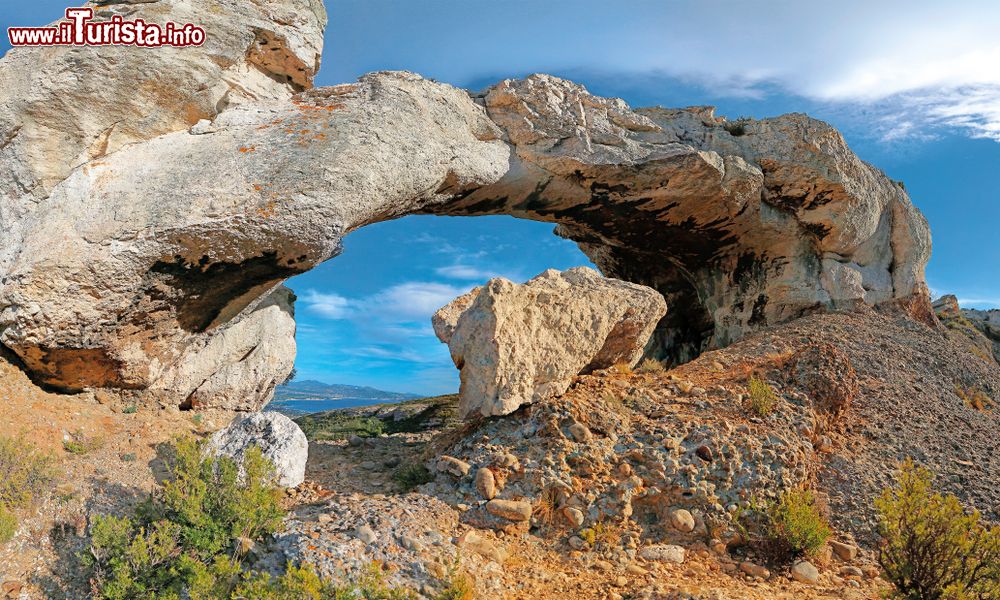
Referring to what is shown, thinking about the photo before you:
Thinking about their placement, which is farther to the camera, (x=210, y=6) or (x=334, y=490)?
(x=210, y=6)

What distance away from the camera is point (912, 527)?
549 cm

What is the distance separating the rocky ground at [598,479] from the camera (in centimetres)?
576

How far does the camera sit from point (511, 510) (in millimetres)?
6762

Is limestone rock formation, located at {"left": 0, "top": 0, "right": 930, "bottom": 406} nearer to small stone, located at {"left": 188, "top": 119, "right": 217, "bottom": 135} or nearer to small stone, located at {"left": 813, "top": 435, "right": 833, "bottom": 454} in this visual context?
small stone, located at {"left": 188, "top": 119, "right": 217, "bottom": 135}

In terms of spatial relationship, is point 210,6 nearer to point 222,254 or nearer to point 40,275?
point 222,254

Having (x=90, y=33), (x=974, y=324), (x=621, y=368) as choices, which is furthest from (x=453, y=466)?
(x=974, y=324)

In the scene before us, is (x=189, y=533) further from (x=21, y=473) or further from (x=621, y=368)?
(x=621, y=368)

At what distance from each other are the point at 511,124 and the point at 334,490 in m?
7.30

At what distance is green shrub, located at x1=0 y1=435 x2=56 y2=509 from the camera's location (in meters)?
5.77

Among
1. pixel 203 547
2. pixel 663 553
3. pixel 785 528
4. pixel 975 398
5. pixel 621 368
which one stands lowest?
pixel 203 547

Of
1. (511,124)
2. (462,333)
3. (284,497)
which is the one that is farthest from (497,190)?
(284,497)

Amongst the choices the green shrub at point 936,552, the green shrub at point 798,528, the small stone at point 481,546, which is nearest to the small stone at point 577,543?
the small stone at point 481,546

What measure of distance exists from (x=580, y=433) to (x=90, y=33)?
31.0 feet

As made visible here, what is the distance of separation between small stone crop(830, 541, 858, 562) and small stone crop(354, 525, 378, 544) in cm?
524
